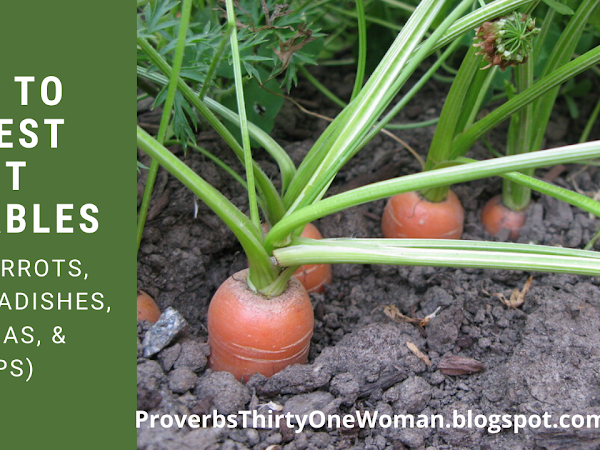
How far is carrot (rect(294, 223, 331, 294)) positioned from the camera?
1.36m

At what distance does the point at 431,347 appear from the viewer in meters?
1.24

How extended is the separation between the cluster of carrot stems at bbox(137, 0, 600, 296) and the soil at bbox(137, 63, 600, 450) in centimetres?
19

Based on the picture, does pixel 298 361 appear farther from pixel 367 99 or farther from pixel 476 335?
pixel 367 99

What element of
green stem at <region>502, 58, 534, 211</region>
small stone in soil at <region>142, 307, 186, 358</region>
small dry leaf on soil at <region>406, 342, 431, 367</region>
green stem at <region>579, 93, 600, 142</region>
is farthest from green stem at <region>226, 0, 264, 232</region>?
green stem at <region>579, 93, 600, 142</region>

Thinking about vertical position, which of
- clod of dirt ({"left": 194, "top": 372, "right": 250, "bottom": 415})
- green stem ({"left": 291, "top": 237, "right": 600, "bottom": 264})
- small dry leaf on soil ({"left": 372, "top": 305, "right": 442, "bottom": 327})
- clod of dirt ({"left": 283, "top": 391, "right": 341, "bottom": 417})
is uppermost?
green stem ({"left": 291, "top": 237, "right": 600, "bottom": 264})

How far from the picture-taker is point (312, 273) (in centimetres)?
137

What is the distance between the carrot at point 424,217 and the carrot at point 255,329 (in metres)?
0.42

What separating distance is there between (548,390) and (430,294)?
350mm

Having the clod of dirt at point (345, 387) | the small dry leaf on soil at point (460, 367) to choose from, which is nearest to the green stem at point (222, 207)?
the clod of dirt at point (345, 387)

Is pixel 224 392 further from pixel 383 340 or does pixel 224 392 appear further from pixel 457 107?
pixel 457 107

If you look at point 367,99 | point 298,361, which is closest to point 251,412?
point 298,361

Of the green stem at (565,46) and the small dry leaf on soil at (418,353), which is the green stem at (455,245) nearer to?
the small dry leaf on soil at (418,353)

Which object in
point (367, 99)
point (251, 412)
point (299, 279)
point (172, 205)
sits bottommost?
point (251, 412)

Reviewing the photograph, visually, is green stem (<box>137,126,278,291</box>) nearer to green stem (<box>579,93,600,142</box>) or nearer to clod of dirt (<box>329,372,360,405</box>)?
clod of dirt (<box>329,372,360,405</box>)
